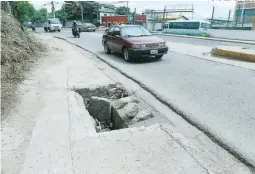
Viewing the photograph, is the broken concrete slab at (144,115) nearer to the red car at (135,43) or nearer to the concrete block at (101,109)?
the concrete block at (101,109)

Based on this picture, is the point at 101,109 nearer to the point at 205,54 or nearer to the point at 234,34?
the point at 205,54

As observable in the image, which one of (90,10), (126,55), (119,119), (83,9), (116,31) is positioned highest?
(83,9)

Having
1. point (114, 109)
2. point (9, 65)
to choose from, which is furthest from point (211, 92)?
Answer: point (9, 65)

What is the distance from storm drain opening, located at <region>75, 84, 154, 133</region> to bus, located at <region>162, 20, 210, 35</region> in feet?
95.3

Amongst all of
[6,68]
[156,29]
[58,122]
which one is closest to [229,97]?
[58,122]

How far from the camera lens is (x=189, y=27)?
114ft

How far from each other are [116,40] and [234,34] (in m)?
22.5

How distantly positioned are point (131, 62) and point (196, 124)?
661 cm

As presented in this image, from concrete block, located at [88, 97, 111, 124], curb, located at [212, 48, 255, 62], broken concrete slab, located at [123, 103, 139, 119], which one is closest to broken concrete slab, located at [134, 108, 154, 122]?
broken concrete slab, located at [123, 103, 139, 119]

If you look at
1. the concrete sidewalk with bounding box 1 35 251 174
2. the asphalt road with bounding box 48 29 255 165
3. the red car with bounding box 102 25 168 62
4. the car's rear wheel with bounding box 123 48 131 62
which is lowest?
the concrete sidewalk with bounding box 1 35 251 174

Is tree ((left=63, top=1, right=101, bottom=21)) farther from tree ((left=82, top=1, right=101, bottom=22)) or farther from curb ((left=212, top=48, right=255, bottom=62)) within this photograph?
curb ((left=212, top=48, right=255, bottom=62))

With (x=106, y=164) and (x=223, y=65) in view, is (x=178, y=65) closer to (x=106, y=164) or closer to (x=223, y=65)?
(x=223, y=65)

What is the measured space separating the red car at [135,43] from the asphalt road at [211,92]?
0.46 metres

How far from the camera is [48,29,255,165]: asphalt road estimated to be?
404 centimetres
